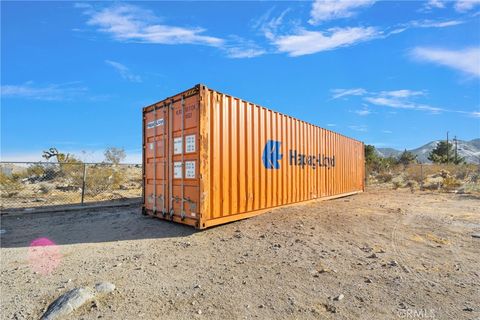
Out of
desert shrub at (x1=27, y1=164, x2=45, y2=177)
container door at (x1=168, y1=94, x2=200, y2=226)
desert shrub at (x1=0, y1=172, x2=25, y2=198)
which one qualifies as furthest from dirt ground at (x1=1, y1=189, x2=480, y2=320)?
desert shrub at (x1=27, y1=164, x2=45, y2=177)

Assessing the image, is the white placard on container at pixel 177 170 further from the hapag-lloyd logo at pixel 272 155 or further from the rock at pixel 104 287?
the rock at pixel 104 287

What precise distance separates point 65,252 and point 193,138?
3519 millimetres

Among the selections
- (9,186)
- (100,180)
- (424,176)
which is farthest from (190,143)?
(424,176)

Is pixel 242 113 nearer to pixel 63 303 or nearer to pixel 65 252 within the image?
pixel 65 252

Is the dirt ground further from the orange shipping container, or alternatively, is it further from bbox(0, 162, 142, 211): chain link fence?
bbox(0, 162, 142, 211): chain link fence

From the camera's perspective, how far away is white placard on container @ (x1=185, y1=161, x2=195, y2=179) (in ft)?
23.3

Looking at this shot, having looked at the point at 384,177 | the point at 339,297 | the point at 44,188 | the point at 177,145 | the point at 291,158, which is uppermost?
the point at 177,145

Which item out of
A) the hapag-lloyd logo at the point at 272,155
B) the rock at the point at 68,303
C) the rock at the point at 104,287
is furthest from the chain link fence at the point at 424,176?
the rock at the point at 68,303

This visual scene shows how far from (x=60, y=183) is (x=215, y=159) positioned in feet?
44.6

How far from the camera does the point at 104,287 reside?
4.09m

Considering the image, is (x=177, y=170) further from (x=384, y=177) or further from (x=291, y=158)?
(x=384, y=177)

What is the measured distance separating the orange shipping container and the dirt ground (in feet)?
1.92

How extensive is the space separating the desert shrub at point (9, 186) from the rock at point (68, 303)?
43.6 ft

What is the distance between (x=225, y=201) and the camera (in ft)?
24.5
